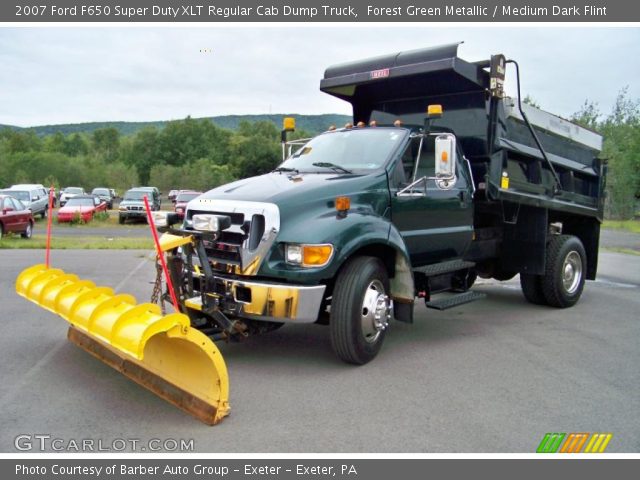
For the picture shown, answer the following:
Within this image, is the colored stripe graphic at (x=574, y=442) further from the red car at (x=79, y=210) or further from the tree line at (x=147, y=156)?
the tree line at (x=147, y=156)

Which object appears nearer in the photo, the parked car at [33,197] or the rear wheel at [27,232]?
the rear wheel at [27,232]

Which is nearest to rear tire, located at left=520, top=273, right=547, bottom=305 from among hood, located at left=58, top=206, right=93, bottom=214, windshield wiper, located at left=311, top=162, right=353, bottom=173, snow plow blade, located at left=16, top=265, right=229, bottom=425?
windshield wiper, located at left=311, top=162, right=353, bottom=173

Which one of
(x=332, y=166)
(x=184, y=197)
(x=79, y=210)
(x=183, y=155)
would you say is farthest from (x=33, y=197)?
(x=183, y=155)

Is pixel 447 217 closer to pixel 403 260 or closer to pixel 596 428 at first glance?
pixel 403 260

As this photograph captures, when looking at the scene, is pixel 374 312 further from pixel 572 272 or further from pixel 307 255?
pixel 572 272

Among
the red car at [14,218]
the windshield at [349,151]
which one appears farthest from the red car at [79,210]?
the windshield at [349,151]

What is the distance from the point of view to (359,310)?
524 cm

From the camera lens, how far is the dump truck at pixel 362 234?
465 cm

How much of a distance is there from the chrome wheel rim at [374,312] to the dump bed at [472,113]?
2129 millimetres

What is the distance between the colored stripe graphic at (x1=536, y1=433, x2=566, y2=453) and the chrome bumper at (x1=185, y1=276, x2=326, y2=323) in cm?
202

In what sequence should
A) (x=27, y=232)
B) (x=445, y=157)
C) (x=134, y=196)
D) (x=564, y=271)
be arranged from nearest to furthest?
(x=445, y=157) → (x=564, y=271) → (x=27, y=232) → (x=134, y=196)

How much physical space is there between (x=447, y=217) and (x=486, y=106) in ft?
4.90

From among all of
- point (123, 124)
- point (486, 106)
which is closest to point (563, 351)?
point (486, 106)

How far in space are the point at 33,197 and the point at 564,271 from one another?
2751 cm
